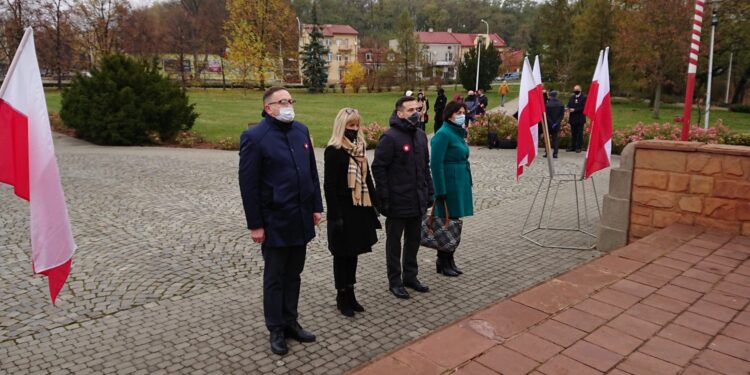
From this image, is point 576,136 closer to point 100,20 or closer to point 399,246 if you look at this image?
point 399,246

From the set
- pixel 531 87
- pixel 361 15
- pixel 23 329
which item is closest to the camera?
pixel 23 329

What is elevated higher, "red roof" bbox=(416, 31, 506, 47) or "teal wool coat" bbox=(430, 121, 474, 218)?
"red roof" bbox=(416, 31, 506, 47)

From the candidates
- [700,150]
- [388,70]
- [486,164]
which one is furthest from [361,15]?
[700,150]

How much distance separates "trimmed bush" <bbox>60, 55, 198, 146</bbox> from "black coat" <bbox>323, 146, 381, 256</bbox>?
1530 cm

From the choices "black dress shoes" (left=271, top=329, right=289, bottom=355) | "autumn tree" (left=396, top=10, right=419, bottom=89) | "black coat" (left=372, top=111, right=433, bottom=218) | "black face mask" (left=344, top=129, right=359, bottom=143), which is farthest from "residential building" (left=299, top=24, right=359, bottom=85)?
"black dress shoes" (left=271, top=329, right=289, bottom=355)

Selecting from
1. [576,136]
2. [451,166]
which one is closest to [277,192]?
[451,166]

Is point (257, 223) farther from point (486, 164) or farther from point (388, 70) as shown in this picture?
point (388, 70)

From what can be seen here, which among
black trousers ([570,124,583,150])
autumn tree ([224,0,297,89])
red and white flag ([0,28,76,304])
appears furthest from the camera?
autumn tree ([224,0,297,89])

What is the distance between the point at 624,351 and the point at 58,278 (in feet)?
12.0

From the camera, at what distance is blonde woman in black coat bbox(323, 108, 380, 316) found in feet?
14.9

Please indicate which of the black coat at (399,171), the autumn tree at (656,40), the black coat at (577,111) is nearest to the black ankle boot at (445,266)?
the black coat at (399,171)

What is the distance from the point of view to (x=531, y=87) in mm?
6918

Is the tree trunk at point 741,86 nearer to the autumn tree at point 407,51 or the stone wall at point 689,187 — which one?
the autumn tree at point 407,51

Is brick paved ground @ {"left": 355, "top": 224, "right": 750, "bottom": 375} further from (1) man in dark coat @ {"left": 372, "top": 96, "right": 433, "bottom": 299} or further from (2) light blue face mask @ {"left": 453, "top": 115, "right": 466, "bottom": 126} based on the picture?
(2) light blue face mask @ {"left": 453, "top": 115, "right": 466, "bottom": 126}
